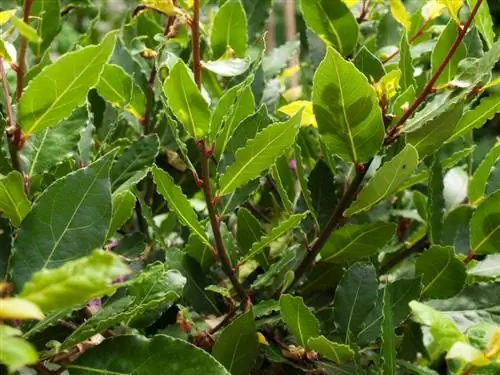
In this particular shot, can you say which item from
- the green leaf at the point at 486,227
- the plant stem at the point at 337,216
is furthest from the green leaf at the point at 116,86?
the green leaf at the point at 486,227

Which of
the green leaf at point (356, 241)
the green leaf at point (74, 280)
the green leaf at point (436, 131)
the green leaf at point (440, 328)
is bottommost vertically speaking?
the green leaf at point (356, 241)

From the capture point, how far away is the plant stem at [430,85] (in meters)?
0.51

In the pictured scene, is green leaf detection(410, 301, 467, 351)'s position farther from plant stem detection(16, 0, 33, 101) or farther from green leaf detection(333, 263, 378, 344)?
plant stem detection(16, 0, 33, 101)

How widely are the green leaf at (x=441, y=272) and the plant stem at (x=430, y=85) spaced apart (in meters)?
0.11

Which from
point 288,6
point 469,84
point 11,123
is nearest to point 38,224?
point 11,123

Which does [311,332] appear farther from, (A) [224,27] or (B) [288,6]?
(B) [288,6]

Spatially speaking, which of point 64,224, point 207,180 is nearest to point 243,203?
point 207,180

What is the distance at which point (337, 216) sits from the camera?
21.6 inches

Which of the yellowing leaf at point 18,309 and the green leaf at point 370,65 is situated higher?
the yellowing leaf at point 18,309

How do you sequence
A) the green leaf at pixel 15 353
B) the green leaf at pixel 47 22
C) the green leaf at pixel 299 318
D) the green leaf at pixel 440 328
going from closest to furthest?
the green leaf at pixel 15 353, the green leaf at pixel 440 328, the green leaf at pixel 299 318, the green leaf at pixel 47 22

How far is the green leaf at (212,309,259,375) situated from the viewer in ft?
1.61

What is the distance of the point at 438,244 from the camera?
0.60 meters

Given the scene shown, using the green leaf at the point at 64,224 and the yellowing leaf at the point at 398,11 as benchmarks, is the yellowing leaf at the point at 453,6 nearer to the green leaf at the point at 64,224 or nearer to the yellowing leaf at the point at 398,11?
the yellowing leaf at the point at 398,11

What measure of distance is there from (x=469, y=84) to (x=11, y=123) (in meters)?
0.33
